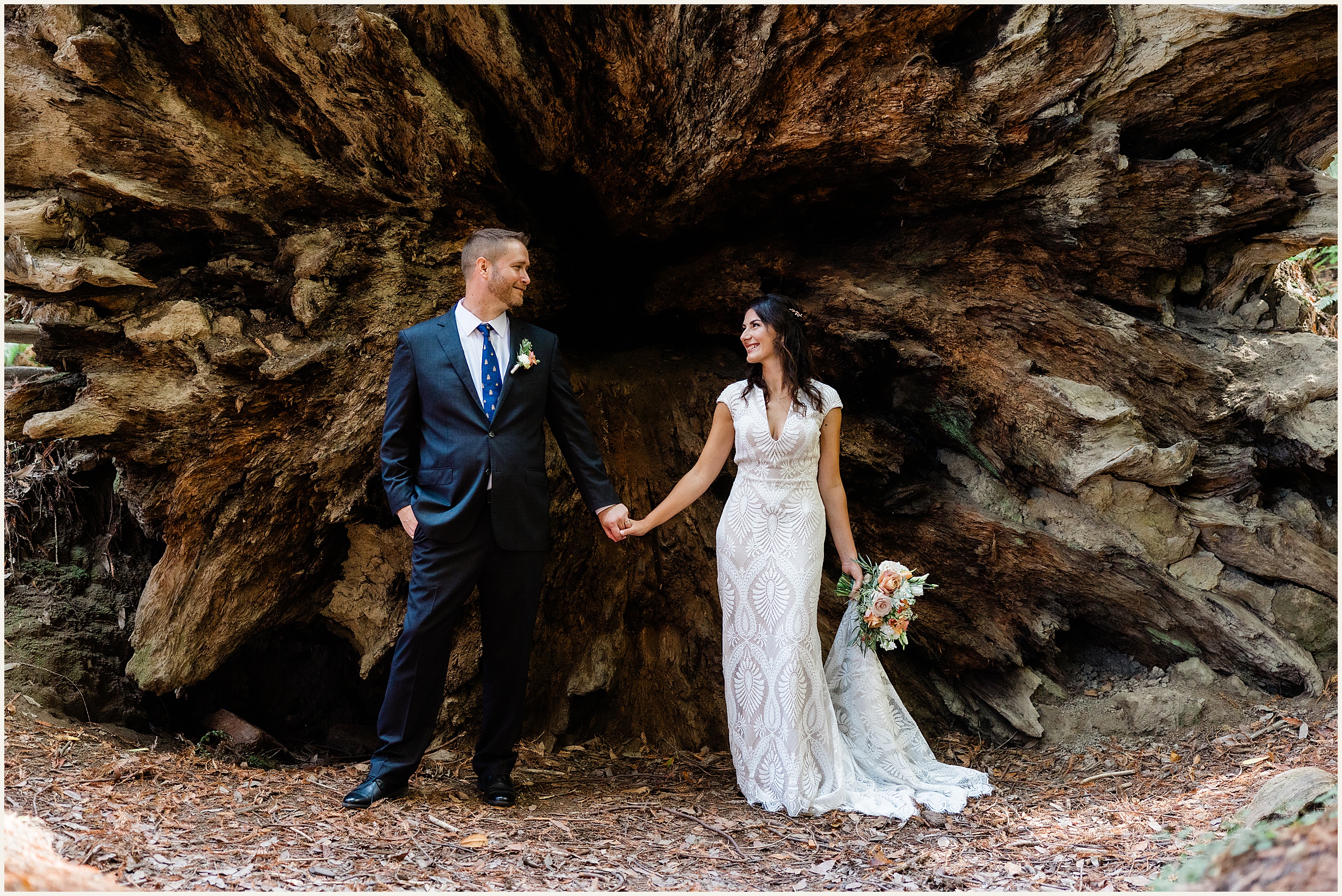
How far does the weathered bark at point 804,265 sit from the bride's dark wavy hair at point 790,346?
0.70 meters

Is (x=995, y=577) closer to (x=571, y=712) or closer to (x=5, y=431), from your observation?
(x=571, y=712)

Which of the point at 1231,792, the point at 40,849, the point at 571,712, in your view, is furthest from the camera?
the point at 571,712

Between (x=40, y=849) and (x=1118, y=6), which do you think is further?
(x=1118, y=6)

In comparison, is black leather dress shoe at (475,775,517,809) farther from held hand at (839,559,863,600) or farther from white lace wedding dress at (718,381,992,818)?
held hand at (839,559,863,600)

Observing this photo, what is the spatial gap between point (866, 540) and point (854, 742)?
4.29 feet

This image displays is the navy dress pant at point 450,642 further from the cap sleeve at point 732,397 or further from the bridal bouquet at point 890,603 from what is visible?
the bridal bouquet at point 890,603

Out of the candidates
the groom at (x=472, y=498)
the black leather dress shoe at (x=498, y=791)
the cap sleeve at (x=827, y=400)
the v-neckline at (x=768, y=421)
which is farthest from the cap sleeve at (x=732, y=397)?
the black leather dress shoe at (x=498, y=791)

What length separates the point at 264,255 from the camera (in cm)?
431

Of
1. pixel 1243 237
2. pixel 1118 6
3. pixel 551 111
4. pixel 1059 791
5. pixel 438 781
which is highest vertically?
pixel 1118 6

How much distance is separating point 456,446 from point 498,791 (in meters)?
1.63

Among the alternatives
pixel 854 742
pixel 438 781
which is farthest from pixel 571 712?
pixel 854 742

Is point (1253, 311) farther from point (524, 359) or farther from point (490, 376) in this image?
point (490, 376)

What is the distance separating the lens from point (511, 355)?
3.95m

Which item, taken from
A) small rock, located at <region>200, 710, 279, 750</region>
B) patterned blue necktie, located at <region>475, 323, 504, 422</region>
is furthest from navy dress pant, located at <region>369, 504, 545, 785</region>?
small rock, located at <region>200, 710, 279, 750</region>
